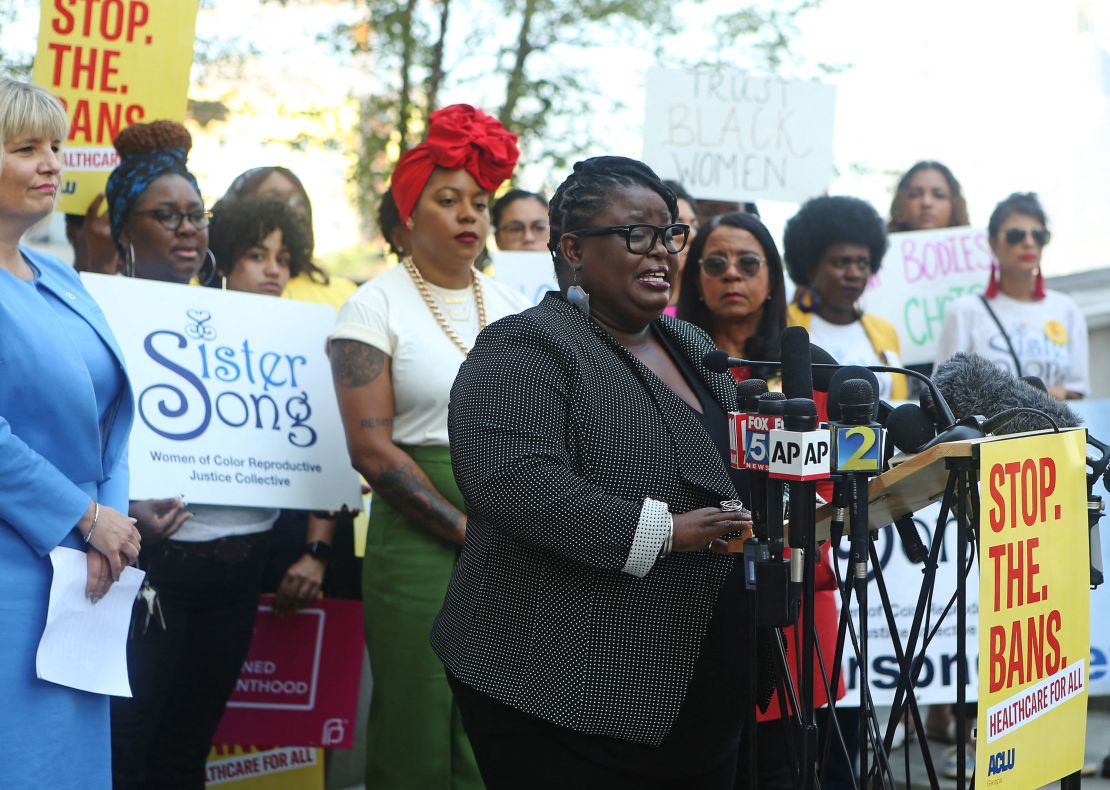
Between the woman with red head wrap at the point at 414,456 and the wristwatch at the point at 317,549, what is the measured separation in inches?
19.6

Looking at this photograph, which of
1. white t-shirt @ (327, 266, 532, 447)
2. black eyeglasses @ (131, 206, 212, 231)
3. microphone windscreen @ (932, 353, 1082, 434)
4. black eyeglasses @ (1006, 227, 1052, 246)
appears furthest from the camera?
black eyeglasses @ (1006, 227, 1052, 246)

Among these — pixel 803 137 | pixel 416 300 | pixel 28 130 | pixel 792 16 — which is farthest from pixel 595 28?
pixel 28 130

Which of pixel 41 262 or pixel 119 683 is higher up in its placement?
pixel 41 262

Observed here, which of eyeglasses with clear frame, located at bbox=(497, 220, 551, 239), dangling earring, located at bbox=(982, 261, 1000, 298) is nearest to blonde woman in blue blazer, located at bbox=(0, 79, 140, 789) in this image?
eyeglasses with clear frame, located at bbox=(497, 220, 551, 239)

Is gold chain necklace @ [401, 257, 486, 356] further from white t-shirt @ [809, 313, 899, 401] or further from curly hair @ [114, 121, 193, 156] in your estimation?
white t-shirt @ [809, 313, 899, 401]

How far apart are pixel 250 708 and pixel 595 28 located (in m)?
9.33

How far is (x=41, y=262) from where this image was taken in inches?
123

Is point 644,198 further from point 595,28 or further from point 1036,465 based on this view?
point 595,28

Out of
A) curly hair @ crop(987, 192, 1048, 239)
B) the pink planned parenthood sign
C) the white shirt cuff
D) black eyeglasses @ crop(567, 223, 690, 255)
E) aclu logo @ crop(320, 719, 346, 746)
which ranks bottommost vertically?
aclu logo @ crop(320, 719, 346, 746)

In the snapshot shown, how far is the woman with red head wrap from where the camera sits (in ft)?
12.3

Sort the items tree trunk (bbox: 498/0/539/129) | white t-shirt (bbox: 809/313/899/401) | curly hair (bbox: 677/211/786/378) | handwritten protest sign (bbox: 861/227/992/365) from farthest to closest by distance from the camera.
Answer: tree trunk (bbox: 498/0/539/129) < handwritten protest sign (bbox: 861/227/992/365) < white t-shirt (bbox: 809/313/899/401) < curly hair (bbox: 677/211/786/378)

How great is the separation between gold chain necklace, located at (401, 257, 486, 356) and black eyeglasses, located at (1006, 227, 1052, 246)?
3.10 meters

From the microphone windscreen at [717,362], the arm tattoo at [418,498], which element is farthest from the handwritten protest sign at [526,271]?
the microphone windscreen at [717,362]

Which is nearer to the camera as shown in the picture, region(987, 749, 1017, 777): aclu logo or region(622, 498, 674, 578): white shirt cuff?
region(987, 749, 1017, 777): aclu logo
